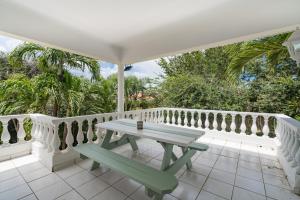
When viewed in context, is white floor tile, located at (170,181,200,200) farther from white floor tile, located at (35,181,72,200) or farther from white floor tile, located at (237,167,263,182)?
white floor tile, located at (35,181,72,200)

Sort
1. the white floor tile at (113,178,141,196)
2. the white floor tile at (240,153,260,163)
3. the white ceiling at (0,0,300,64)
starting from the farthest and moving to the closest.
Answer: the white floor tile at (240,153,260,163), the white ceiling at (0,0,300,64), the white floor tile at (113,178,141,196)

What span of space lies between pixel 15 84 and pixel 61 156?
80.1 inches

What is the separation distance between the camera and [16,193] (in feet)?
6.45

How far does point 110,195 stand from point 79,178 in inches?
26.9

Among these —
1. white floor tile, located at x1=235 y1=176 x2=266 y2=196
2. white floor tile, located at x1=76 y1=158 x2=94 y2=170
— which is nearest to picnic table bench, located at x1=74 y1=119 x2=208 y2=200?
white floor tile, located at x1=76 y1=158 x2=94 y2=170

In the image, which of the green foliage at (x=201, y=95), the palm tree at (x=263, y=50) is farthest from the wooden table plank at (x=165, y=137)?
the green foliage at (x=201, y=95)

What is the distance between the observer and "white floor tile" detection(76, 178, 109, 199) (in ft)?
6.44

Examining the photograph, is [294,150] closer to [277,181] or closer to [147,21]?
[277,181]

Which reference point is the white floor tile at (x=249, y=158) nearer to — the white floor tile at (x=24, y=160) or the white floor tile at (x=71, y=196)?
the white floor tile at (x=71, y=196)

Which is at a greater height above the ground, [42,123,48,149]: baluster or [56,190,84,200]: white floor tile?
[42,123,48,149]: baluster

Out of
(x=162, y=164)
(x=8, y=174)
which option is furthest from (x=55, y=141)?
(x=162, y=164)

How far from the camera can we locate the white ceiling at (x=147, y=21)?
215 centimetres

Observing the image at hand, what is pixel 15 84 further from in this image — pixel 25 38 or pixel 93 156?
pixel 93 156

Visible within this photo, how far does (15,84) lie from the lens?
131 inches
